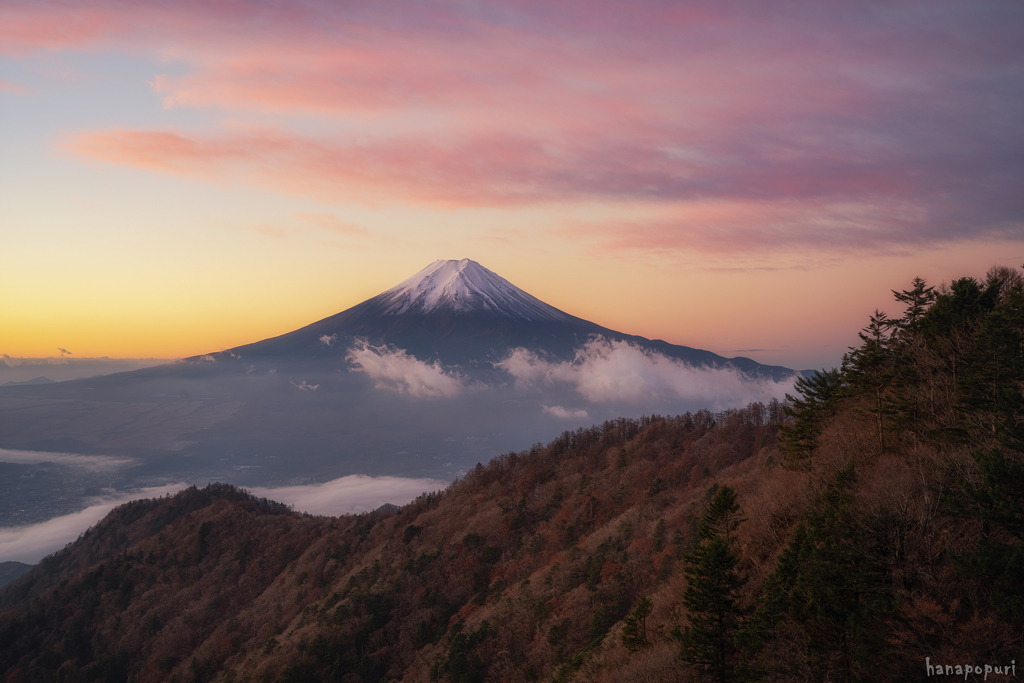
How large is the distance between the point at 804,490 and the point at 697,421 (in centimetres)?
8805

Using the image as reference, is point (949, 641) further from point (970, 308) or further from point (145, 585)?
point (145, 585)

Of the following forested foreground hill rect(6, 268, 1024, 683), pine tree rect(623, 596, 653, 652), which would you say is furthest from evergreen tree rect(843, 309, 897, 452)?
pine tree rect(623, 596, 653, 652)

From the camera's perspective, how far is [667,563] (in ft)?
153

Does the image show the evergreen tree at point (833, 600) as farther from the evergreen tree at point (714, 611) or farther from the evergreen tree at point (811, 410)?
the evergreen tree at point (811, 410)

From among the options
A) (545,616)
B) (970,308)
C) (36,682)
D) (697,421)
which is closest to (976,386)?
(970,308)

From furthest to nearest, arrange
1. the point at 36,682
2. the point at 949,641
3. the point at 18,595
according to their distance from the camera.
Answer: the point at 18,595 < the point at 36,682 < the point at 949,641

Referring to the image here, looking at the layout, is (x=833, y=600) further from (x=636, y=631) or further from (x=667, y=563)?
(x=667, y=563)

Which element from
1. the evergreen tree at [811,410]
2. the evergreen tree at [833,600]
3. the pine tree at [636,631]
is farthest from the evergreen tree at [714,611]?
the evergreen tree at [811,410]

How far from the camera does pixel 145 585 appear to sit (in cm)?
12794

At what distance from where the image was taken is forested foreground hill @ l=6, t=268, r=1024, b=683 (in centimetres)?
2166

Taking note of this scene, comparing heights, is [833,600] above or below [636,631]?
above

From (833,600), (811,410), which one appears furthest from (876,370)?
(833,600)

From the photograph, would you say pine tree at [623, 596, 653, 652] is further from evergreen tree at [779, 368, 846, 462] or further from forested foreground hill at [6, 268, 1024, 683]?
evergreen tree at [779, 368, 846, 462]

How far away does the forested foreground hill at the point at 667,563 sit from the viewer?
21.7 m
